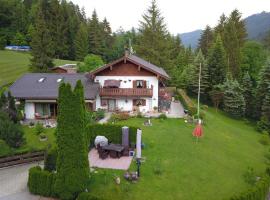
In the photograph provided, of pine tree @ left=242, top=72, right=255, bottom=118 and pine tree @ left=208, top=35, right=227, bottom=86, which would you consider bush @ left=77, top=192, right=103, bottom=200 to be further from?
pine tree @ left=208, top=35, right=227, bottom=86

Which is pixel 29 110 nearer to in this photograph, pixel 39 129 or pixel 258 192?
pixel 39 129

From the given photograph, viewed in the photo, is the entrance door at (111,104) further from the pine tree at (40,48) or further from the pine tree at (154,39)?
the pine tree at (154,39)

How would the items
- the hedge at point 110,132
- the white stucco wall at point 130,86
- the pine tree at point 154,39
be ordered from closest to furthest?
the hedge at point 110,132
the white stucco wall at point 130,86
the pine tree at point 154,39

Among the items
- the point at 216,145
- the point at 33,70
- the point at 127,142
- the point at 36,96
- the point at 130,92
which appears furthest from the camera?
the point at 33,70

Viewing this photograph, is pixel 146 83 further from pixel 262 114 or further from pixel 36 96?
pixel 262 114

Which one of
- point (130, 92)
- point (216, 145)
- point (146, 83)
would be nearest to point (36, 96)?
point (130, 92)

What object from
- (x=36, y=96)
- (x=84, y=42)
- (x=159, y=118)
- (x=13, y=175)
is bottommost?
(x=13, y=175)

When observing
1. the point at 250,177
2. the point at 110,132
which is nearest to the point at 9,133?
the point at 110,132

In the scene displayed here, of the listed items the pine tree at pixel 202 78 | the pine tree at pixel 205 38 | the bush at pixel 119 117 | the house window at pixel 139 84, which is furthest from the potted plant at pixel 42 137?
the pine tree at pixel 205 38
